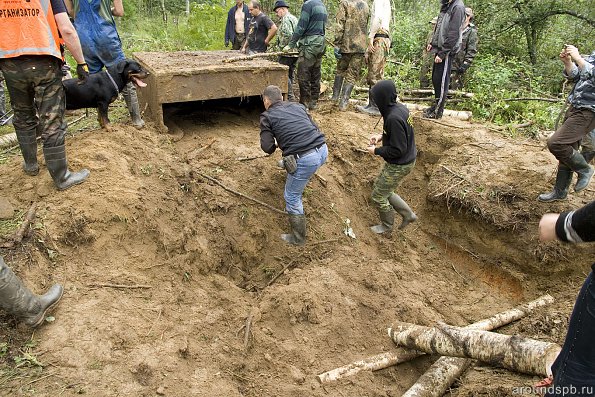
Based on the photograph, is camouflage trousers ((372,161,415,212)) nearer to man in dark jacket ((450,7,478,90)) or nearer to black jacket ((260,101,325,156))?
black jacket ((260,101,325,156))

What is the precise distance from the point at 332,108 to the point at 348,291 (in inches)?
173

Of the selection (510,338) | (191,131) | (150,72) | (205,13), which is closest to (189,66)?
(150,72)

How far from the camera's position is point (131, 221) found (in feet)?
13.9

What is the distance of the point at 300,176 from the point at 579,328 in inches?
123

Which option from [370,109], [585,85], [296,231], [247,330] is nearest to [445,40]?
[370,109]

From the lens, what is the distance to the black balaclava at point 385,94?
15.4 feet

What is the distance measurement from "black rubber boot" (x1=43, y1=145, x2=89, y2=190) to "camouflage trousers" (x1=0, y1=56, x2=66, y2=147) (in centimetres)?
7

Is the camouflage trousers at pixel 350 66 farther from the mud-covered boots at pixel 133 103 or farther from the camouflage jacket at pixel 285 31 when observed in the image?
the mud-covered boots at pixel 133 103

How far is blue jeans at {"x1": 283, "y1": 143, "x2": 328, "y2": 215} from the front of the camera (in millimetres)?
4711

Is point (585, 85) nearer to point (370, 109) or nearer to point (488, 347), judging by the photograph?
point (488, 347)

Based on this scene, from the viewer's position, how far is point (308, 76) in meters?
7.66

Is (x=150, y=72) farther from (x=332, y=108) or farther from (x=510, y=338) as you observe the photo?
(x=510, y=338)

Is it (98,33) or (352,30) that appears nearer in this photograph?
(98,33)

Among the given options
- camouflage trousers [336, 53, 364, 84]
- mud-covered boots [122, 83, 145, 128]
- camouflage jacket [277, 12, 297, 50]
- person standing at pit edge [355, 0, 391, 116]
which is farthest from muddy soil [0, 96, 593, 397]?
camouflage jacket [277, 12, 297, 50]
